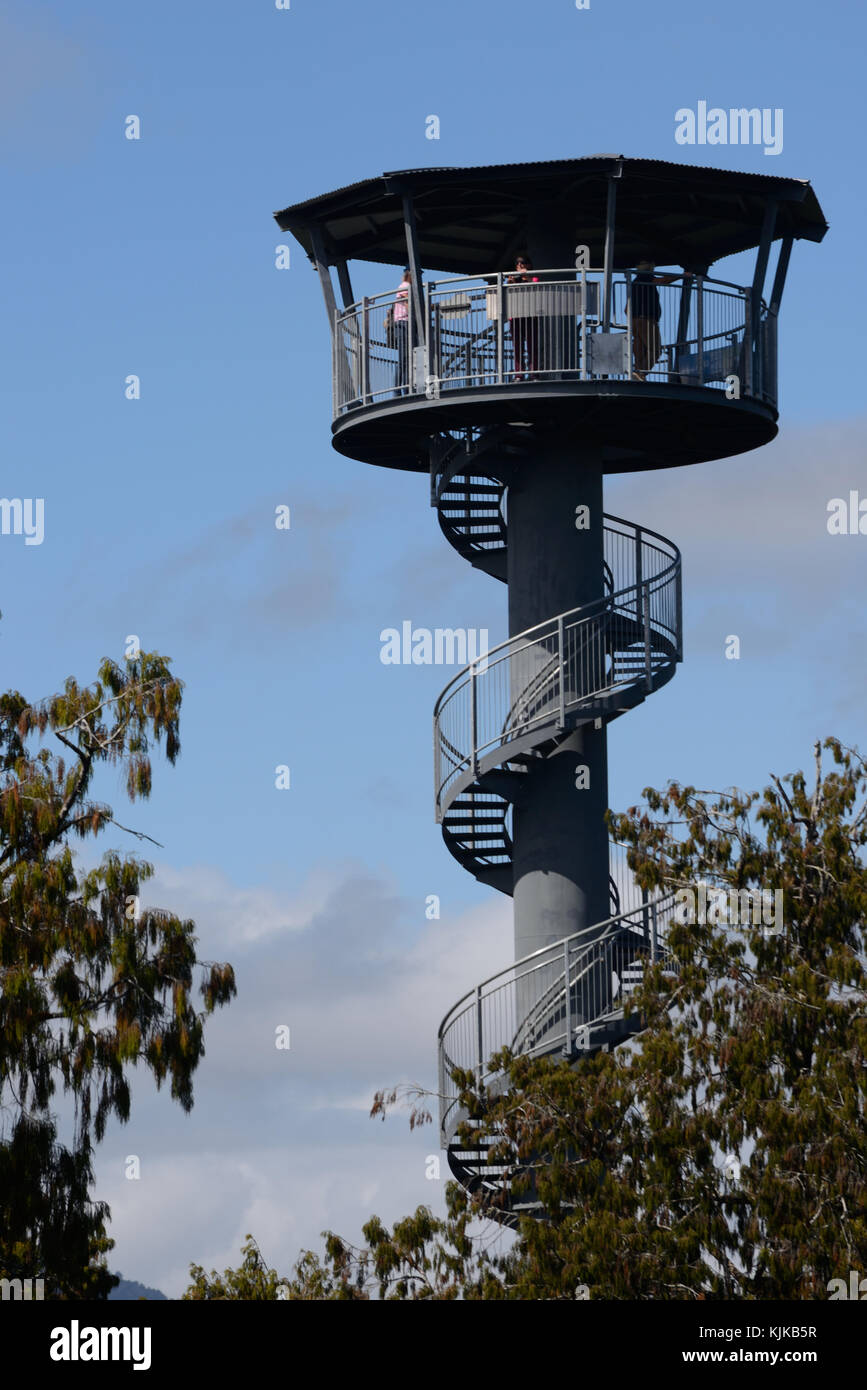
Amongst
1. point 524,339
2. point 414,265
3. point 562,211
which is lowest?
point 524,339

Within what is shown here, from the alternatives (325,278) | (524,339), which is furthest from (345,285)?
(524,339)

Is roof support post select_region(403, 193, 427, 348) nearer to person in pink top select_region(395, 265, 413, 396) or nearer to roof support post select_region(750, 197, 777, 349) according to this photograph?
person in pink top select_region(395, 265, 413, 396)

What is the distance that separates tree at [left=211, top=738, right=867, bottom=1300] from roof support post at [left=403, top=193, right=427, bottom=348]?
24.4 ft

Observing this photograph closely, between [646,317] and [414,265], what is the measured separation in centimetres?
289

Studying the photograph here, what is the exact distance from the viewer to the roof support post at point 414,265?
3089 centimetres

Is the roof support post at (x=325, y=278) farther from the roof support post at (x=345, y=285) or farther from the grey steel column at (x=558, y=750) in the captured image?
the grey steel column at (x=558, y=750)

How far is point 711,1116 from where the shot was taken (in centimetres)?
2480

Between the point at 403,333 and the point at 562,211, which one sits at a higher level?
the point at 562,211

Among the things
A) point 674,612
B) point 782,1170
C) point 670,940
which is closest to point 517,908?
point 674,612

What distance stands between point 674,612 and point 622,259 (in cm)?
622

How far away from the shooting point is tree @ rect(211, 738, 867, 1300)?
24.1 metres

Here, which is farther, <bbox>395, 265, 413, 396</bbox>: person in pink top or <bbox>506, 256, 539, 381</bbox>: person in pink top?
<bbox>395, 265, 413, 396</bbox>: person in pink top

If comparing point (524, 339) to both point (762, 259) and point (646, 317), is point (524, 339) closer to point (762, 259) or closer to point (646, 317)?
point (646, 317)

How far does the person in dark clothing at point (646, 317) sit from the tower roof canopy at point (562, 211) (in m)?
1.15
